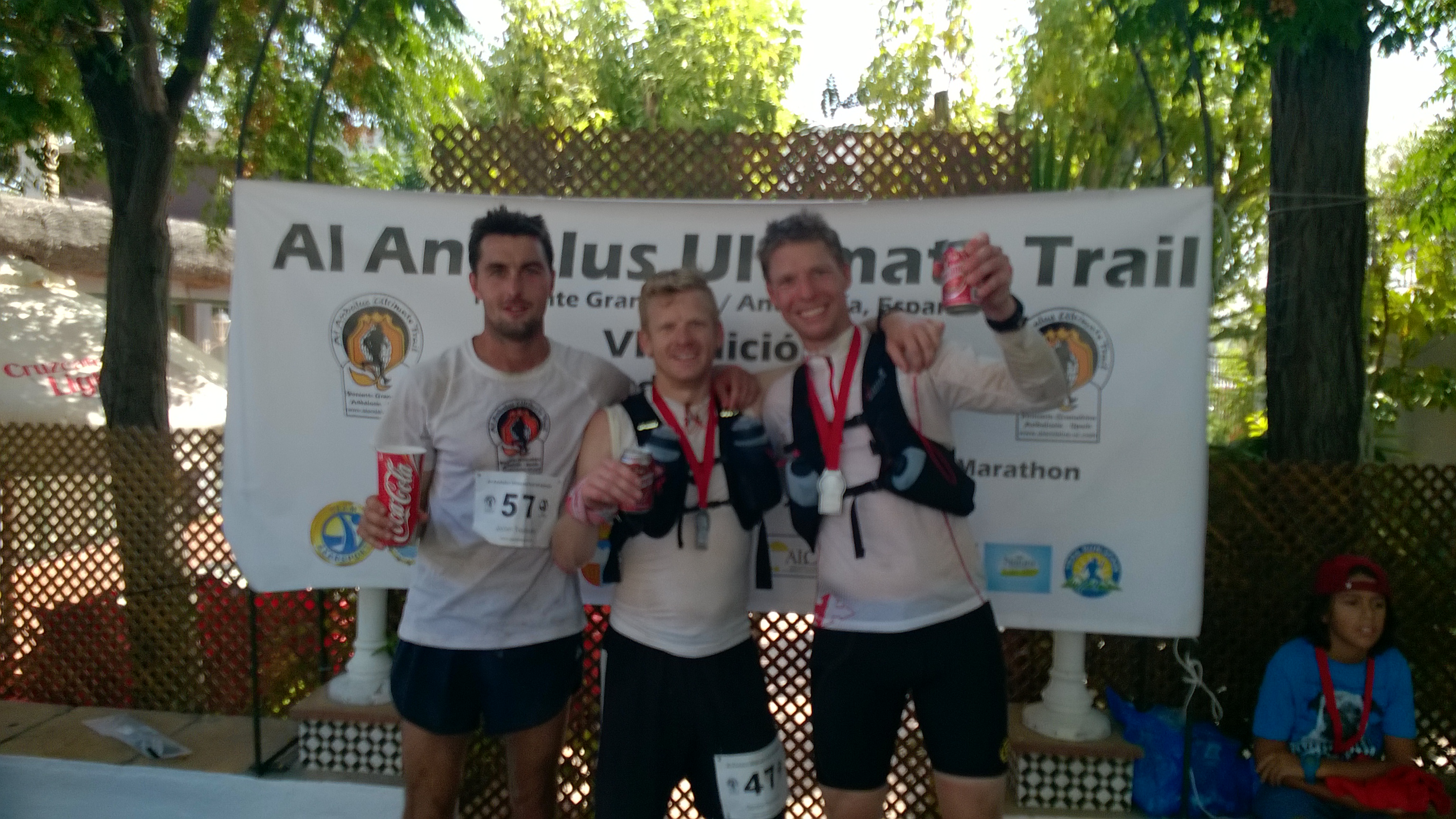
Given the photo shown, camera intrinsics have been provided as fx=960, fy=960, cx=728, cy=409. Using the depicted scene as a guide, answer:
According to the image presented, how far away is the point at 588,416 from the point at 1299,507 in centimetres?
266

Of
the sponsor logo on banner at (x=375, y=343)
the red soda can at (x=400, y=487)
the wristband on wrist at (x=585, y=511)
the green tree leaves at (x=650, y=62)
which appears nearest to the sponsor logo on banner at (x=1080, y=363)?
the wristband on wrist at (x=585, y=511)

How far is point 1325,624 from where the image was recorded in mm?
3240

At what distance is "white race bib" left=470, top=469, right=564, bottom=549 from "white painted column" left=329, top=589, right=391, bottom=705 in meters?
1.41

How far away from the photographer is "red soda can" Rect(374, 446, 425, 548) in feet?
8.27

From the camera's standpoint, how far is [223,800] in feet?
Result: 12.3

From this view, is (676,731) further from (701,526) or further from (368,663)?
(368,663)

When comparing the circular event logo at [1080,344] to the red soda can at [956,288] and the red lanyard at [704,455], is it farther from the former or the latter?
the red lanyard at [704,455]

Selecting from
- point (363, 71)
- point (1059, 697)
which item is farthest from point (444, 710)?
point (363, 71)

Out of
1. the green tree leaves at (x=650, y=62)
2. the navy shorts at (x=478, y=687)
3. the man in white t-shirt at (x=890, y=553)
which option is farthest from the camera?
the green tree leaves at (x=650, y=62)

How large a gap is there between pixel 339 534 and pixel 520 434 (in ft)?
3.69

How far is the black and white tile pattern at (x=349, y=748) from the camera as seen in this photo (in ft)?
12.2

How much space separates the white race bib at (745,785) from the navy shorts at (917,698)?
164 mm

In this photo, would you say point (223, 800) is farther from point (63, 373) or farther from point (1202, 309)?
point (63, 373)

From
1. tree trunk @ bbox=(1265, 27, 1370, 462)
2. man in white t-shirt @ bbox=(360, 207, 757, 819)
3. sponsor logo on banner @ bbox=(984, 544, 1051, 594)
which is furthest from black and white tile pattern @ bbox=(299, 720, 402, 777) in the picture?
tree trunk @ bbox=(1265, 27, 1370, 462)
